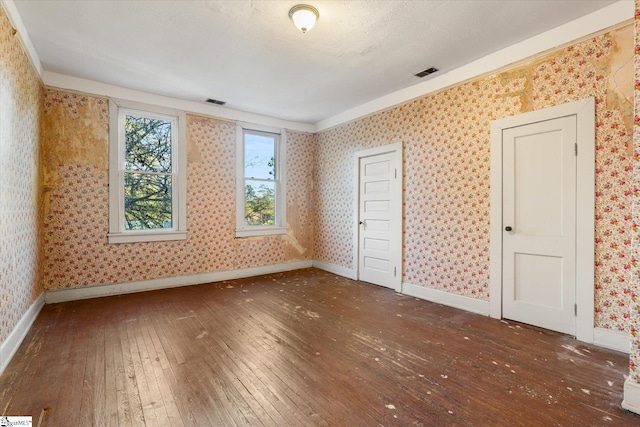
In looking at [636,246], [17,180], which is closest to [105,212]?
[17,180]

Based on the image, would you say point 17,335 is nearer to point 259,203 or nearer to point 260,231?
point 260,231

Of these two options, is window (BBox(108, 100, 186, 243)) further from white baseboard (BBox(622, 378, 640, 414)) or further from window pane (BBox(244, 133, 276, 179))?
white baseboard (BBox(622, 378, 640, 414))

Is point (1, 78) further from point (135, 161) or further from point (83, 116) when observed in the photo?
point (135, 161)

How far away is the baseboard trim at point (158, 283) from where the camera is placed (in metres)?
3.87

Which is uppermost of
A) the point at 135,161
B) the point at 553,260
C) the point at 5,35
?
the point at 5,35

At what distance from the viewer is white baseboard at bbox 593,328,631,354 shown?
2.47m

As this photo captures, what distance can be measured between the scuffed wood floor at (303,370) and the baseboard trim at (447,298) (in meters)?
0.13

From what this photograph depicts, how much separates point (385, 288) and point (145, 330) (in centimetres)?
312

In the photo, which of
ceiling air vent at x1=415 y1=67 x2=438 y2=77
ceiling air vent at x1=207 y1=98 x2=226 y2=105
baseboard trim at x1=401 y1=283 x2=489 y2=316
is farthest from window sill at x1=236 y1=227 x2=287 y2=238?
ceiling air vent at x1=415 y1=67 x2=438 y2=77

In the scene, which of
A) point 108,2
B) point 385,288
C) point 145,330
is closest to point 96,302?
point 145,330

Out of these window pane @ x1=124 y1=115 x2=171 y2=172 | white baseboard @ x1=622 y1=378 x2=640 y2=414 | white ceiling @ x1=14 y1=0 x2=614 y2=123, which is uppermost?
white ceiling @ x1=14 y1=0 x2=614 y2=123

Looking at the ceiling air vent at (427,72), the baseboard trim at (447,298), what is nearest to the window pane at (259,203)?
the baseboard trim at (447,298)

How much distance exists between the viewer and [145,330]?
116 inches

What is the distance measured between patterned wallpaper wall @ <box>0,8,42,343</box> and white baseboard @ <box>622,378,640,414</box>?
422 cm
